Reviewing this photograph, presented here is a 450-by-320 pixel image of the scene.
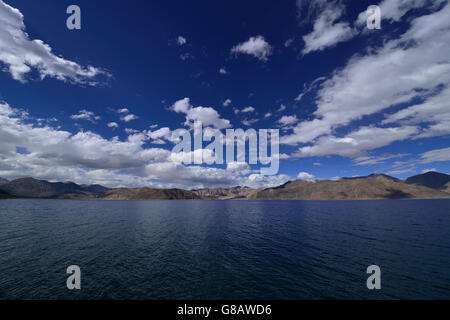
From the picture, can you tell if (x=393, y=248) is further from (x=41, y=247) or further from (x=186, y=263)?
(x=41, y=247)

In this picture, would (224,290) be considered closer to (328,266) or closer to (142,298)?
(142,298)

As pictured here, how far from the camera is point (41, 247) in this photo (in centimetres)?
4078

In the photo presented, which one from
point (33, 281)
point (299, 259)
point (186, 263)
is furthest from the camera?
point (299, 259)

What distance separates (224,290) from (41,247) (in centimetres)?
4503

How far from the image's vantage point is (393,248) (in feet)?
138

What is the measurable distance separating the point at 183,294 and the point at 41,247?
4053 centimetres

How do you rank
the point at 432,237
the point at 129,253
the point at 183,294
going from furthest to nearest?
the point at 432,237 < the point at 129,253 < the point at 183,294
